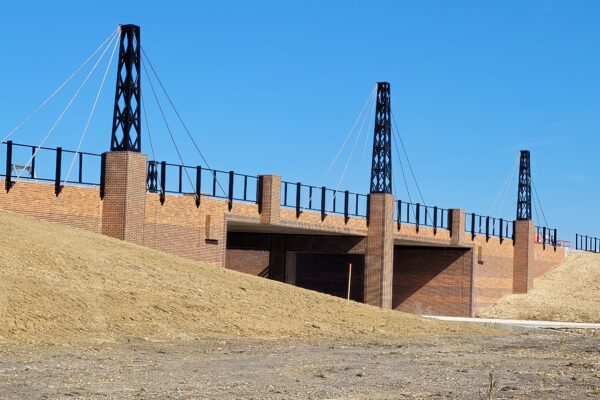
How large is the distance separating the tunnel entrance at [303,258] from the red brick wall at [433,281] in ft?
13.9

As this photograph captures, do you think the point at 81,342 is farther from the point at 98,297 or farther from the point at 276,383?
the point at 276,383

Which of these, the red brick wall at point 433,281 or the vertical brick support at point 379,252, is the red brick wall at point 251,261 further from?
the vertical brick support at point 379,252

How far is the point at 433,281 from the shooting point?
66000 millimetres

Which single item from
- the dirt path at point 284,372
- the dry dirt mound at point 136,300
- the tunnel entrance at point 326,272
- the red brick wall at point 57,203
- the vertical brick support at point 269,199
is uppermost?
the vertical brick support at point 269,199

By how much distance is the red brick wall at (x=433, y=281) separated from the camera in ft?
213

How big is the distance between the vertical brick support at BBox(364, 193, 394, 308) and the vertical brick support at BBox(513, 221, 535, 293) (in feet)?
60.8

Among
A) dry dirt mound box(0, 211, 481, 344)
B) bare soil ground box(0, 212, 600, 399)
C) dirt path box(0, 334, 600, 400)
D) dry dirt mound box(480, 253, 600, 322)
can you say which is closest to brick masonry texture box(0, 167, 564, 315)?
dry dirt mound box(480, 253, 600, 322)

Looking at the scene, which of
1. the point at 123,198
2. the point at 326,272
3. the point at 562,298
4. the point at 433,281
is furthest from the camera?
the point at 562,298

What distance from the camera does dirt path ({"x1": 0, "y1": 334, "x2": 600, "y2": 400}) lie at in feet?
52.5

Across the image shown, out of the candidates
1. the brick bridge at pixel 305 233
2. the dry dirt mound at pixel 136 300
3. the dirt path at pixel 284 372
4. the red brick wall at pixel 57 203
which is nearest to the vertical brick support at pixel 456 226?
the brick bridge at pixel 305 233

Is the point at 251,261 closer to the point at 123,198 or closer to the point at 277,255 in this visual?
the point at 277,255

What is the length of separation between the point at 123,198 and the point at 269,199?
10.0 metres

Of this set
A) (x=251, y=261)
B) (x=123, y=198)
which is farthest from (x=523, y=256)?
(x=123, y=198)

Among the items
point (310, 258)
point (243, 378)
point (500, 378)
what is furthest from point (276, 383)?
point (310, 258)
